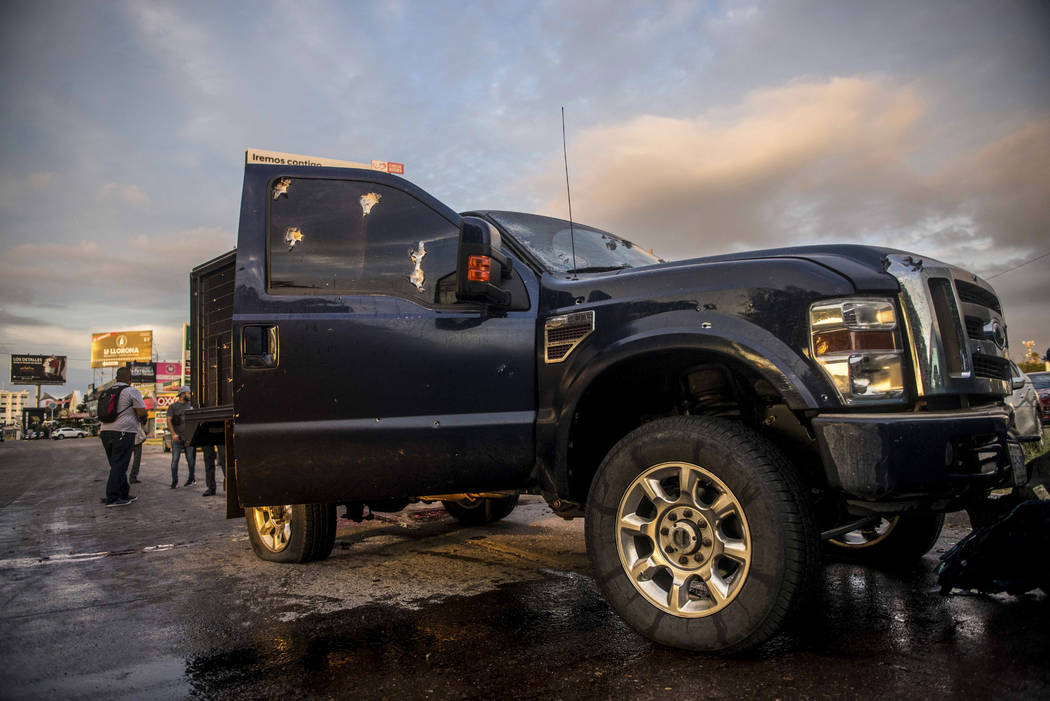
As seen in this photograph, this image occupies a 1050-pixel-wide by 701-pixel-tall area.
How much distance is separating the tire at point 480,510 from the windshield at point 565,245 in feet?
8.27

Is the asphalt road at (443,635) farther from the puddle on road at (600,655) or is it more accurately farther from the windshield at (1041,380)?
the windshield at (1041,380)

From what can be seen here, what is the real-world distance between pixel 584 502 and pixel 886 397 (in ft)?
4.58

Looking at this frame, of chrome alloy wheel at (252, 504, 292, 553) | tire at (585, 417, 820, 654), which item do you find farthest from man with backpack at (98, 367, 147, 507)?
tire at (585, 417, 820, 654)

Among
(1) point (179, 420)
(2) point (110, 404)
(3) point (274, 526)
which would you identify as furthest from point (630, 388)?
(1) point (179, 420)

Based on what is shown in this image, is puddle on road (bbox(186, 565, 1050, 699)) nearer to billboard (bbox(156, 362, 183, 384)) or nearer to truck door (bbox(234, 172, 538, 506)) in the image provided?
truck door (bbox(234, 172, 538, 506))

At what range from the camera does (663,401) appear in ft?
10.9

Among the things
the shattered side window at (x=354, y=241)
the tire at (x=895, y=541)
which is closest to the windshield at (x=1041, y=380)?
the tire at (x=895, y=541)

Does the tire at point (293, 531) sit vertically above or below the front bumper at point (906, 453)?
below

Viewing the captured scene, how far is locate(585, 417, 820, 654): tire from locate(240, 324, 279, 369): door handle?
1.64 meters

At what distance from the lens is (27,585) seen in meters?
4.30

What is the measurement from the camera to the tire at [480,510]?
585 cm

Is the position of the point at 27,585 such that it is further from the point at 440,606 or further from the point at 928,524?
the point at 928,524

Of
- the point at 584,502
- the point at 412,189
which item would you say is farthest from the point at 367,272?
the point at 584,502

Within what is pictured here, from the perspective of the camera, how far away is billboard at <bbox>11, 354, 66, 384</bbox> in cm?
8725
